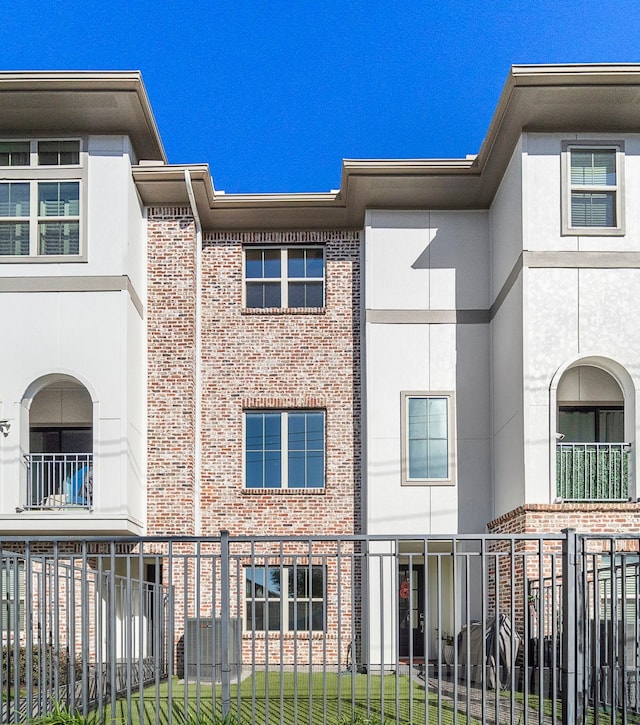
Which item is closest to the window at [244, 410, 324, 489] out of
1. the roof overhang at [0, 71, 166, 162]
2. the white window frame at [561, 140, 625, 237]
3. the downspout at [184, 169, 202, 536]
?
the downspout at [184, 169, 202, 536]

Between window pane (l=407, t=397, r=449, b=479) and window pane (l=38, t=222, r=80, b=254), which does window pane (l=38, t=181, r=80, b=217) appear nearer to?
window pane (l=38, t=222, r=80, b=254)

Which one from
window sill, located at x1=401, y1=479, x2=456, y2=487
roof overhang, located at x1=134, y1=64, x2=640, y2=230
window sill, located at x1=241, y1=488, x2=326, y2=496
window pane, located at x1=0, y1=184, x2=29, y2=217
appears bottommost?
window sill, located at x1=241, y1=488, x2=326, y2=496

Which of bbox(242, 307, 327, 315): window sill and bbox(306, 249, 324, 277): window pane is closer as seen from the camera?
bbox(242, 307, 327, 315): window sill

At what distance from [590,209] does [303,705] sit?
9407 millimetres

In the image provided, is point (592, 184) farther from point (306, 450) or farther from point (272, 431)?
point (272, 431)

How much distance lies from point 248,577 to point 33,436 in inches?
201

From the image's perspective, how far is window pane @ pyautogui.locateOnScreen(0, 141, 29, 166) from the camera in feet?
55.8

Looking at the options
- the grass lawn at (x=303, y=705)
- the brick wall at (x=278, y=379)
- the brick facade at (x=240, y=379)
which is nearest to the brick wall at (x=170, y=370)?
the brick facade at (x=240, y=379)

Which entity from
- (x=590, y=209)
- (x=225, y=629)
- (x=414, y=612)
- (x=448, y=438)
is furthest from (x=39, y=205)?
(x=414, y=612)

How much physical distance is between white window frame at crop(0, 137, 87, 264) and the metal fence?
17.1 ft

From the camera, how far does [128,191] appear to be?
17.0m

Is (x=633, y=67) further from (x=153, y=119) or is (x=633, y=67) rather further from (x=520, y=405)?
(x=153, y=119)

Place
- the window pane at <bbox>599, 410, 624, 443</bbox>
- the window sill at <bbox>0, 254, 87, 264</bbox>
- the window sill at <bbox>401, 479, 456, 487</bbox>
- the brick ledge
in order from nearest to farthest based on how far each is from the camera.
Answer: the brick ledge
the window sill at <bbox>0, 254, 87, 264</bbox>
the window pane at <bbox>599, 410, 624, 443</bbox>
the window sill at <bbox>401, 479, 456, 487</bbox>

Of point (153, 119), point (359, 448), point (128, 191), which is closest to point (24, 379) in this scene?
point (128, 191)
